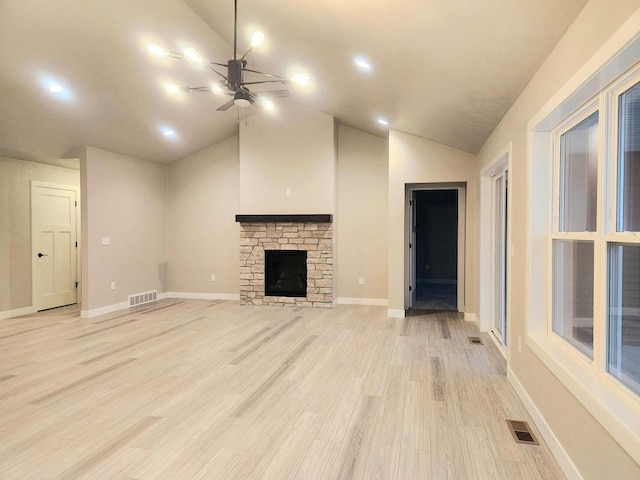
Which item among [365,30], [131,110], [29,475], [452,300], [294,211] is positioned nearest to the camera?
[29,475]

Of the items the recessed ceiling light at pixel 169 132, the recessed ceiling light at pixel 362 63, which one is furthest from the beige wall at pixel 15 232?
the recessed ceiling light at pixel 362 63

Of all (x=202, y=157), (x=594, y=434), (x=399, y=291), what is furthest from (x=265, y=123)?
(x=594, y=434)

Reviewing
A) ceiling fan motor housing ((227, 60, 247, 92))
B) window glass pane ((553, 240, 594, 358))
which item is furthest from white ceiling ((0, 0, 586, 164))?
window glass pane ((553, 240, 594, 358))

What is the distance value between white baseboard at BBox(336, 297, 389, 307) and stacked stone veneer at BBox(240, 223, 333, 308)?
0.43 metres

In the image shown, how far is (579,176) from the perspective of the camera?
237cm

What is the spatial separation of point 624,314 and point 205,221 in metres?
6.80

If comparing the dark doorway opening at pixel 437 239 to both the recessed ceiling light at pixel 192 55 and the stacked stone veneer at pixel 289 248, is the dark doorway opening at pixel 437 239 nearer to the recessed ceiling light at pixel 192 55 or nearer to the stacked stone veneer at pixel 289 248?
the stacked stone veneer at pixel 289 248

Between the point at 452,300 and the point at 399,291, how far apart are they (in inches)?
73.7

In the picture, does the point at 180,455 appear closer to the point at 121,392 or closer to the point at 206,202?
the point at 121,392

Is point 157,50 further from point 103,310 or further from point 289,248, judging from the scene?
point 103,310

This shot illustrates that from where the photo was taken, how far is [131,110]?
5430 millimetres

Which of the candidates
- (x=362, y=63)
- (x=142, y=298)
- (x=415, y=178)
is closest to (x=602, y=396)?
(x=362, y=63)

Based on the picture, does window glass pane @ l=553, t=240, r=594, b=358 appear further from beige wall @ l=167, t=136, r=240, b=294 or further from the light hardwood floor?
beige wall @ l=167, t=136, r=240, b=294

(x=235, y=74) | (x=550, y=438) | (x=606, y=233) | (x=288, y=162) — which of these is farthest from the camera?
(x=288, y=162)
